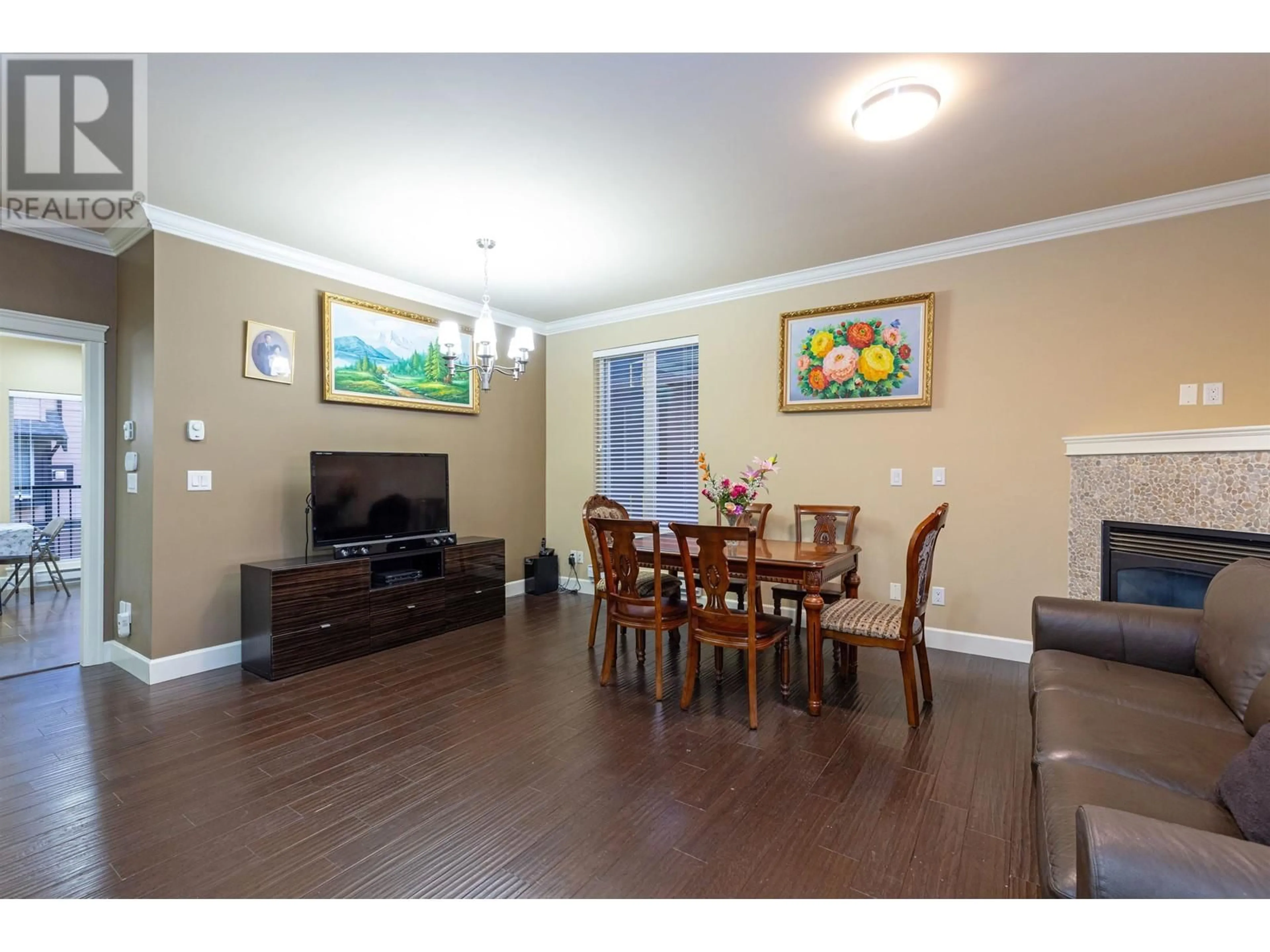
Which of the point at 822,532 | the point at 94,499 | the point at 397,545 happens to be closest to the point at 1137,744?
the point at 822,532

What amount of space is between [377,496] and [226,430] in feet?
3.17

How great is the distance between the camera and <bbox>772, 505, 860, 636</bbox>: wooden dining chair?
3.77m

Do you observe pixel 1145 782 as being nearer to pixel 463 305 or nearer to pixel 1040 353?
pixel 1040 353

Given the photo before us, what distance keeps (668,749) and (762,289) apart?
3429 millimetres

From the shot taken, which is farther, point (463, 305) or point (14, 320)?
point (463, 305)

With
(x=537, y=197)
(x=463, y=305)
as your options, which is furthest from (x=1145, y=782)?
(x=463, y=305)

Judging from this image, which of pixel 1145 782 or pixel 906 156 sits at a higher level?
pixel 906 156

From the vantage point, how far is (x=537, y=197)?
2941mm

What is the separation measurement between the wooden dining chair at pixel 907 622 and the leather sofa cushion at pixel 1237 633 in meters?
0.92

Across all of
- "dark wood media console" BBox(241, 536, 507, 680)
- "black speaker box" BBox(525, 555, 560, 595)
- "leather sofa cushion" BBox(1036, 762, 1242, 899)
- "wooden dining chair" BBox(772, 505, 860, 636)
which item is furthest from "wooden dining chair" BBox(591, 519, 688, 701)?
"black speaker box" BBox(525, 555, 560, 595)

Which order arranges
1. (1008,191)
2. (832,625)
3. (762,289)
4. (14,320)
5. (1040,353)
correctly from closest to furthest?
(832,625) < (1008,191) < (14,320) < (1040,353) < (762,289)

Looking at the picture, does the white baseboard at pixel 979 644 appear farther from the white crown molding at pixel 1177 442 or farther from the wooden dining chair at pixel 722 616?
the wooden dining chair at pixel 722 616

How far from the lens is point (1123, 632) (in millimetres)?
2117

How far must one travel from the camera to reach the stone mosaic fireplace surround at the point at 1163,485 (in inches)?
97.7
